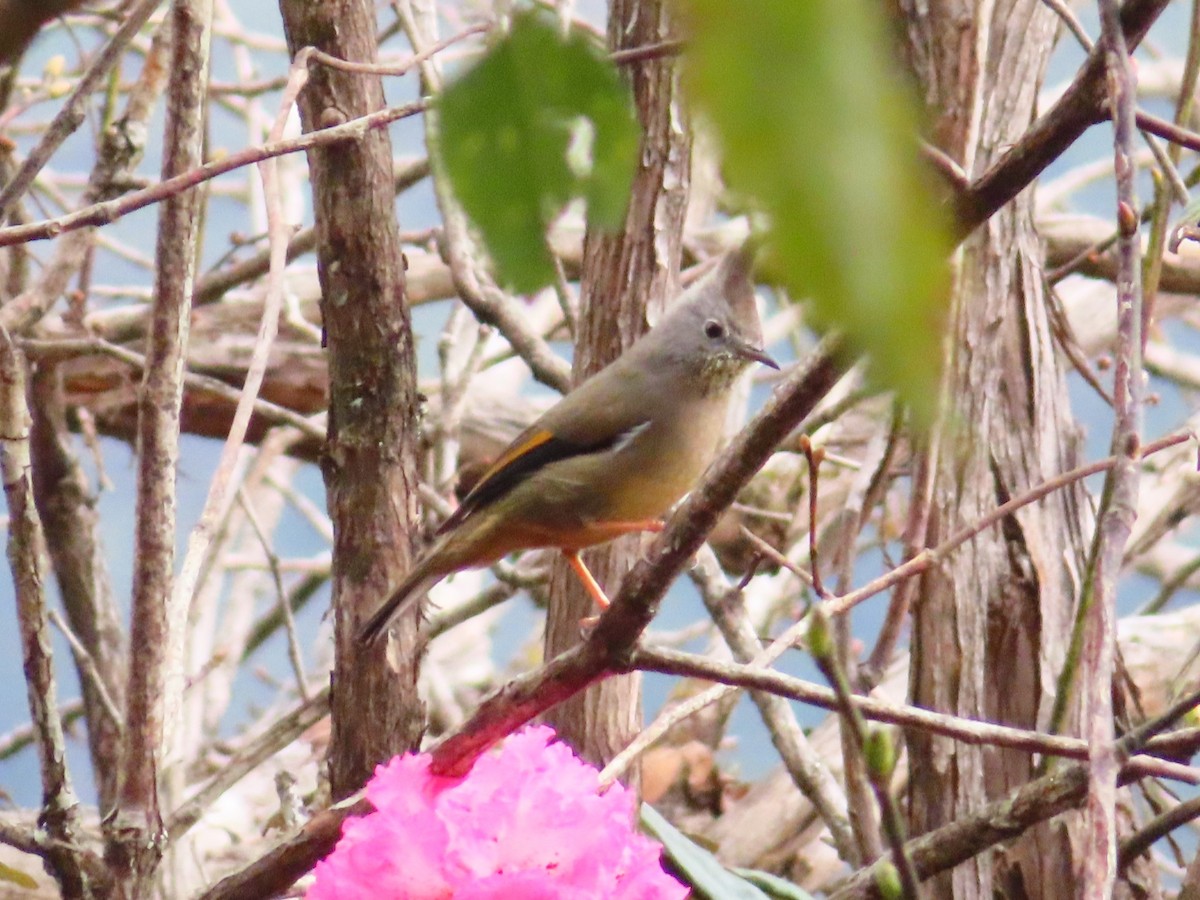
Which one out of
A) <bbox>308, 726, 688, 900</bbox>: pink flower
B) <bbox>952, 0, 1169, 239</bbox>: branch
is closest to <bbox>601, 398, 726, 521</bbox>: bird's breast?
<bbox>308, 726, 688, 900</bbox>: pink flower

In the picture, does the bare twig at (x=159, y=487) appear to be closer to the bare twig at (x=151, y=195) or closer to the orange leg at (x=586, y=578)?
the bare twig at (x=151, y=195)

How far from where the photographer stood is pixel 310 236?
12.2ft

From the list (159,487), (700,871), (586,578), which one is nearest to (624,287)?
(586,578)

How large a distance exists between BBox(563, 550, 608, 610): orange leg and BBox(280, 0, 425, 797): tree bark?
40cm

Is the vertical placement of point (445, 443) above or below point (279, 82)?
below

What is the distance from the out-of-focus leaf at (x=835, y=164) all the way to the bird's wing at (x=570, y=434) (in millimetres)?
2209

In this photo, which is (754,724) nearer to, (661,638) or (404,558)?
(661,638)

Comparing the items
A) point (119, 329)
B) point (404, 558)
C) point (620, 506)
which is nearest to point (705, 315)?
point (620, 506)

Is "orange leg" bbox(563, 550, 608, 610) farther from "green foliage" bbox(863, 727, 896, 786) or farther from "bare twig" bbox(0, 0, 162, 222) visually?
"green foliage" bbox(863, 727, 896, 786)

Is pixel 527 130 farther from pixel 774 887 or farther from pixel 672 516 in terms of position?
pixel 774 887

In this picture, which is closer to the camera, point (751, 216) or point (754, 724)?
point (751, 216)

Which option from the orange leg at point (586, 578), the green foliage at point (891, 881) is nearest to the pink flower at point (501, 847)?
the green foliage at point (891, 881)

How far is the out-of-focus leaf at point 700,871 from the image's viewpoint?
1.71 metres

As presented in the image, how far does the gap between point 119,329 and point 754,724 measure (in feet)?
8.89
